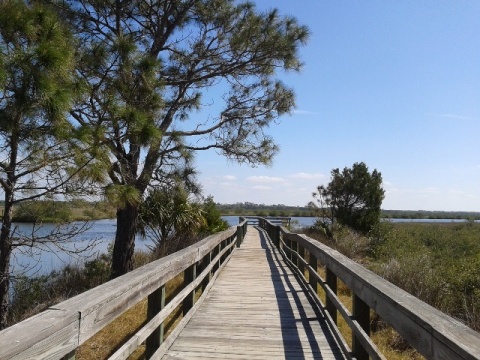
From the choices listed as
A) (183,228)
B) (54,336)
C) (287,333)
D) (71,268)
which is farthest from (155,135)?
(183,228)

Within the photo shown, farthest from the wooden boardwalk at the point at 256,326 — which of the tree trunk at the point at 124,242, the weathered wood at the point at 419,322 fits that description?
the tree trunk at the point at 124,242

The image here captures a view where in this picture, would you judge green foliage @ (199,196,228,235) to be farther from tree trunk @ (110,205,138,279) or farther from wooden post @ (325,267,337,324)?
wooden post @ (325,267,337,324)

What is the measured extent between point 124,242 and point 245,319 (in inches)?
240

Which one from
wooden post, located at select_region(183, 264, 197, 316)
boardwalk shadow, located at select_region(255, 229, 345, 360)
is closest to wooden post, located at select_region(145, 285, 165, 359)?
boardwalk shadow, located at select_region(255, 229, 345, 360)

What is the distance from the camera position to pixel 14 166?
234 inches

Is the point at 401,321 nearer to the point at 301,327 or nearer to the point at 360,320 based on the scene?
the point at 360,320

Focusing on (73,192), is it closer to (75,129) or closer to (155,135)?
(75,129)

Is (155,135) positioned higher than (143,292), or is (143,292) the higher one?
(155,135)

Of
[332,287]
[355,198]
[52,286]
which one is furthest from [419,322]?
[355,198]

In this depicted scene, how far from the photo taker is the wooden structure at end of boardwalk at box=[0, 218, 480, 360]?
1.95m

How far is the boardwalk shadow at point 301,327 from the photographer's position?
13.5ft

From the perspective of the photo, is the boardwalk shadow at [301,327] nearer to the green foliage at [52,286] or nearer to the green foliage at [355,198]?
the green foliage at [52,286]

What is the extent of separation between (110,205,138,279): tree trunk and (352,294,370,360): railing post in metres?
7.71

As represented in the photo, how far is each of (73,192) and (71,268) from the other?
5301 mm
